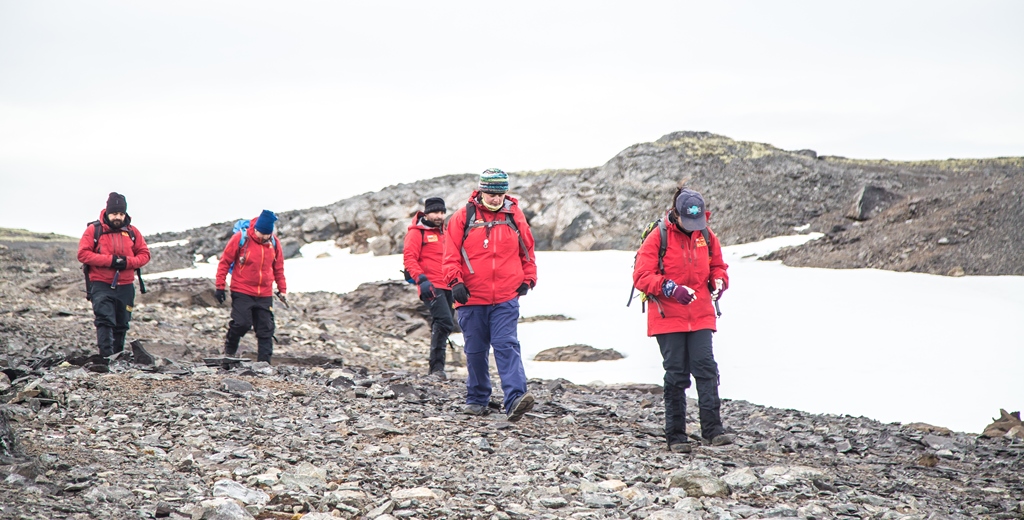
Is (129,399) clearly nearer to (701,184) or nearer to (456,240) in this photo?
(456,240)

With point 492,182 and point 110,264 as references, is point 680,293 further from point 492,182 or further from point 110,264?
point 110,264

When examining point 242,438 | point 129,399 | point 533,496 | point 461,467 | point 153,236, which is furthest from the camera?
point 153,236

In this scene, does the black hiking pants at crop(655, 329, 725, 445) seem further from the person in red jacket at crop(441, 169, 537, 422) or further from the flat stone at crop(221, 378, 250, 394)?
the flat stone at crop(221, 378, 250, 394)

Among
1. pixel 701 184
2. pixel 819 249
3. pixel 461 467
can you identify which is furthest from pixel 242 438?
pixel 701 184

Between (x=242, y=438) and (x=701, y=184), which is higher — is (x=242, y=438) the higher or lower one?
the lower one

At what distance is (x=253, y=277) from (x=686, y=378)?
6.58 metres

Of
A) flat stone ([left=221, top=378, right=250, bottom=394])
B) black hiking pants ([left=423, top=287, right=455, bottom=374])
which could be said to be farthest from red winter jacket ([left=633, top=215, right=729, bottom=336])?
black hiking pants ([left=423, top=287, right=455, bottom=374])

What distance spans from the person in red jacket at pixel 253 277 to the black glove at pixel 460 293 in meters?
4.37

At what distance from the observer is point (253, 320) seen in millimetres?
11914

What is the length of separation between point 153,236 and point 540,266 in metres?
38.3

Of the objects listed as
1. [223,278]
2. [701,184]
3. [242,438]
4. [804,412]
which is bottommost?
[804,412]

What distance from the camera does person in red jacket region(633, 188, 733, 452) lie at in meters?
7.19

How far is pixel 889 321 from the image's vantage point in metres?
15.9

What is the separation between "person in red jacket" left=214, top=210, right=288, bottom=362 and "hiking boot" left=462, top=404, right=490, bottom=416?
13.9 feet
